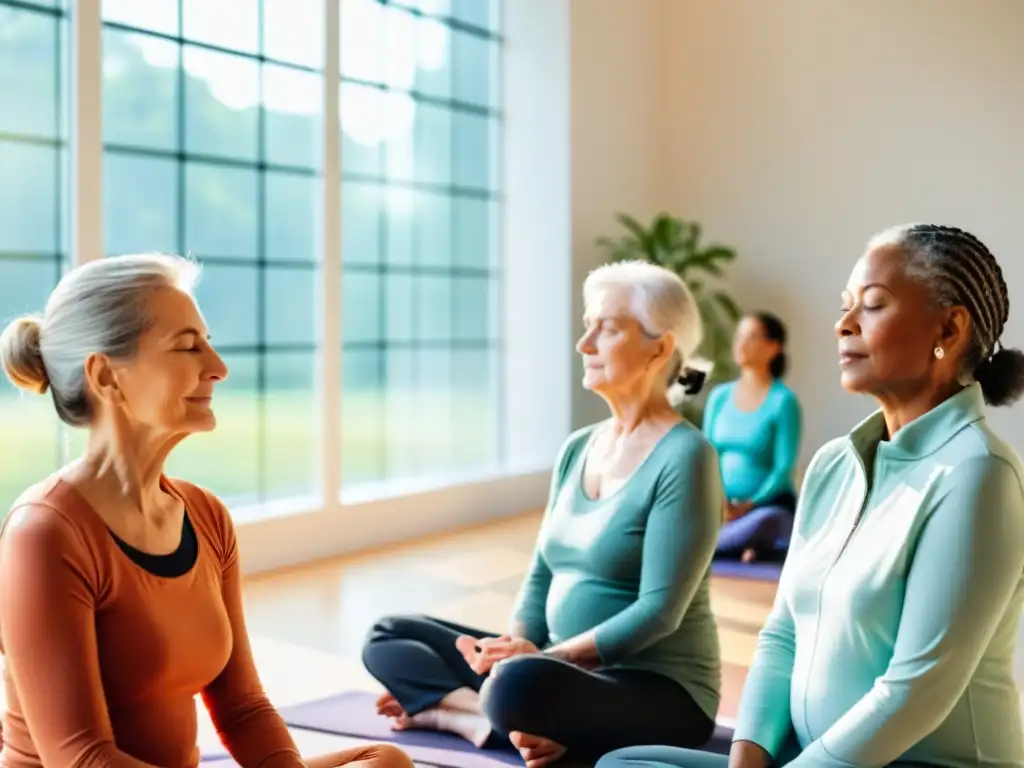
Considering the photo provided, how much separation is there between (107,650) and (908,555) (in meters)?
1.11

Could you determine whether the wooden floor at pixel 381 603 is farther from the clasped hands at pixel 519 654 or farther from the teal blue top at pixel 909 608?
the teal blue top at pixel 909 608

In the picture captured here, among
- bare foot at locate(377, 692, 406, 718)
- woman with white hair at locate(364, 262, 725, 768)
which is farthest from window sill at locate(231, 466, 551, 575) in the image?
woman with white hair at locate(364, 262, 725, 768)

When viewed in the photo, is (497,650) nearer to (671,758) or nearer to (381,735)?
(381,735)

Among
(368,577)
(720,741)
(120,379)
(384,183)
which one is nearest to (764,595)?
(368,577)

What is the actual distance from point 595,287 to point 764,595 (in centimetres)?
252

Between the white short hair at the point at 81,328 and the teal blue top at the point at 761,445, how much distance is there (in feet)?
13.9

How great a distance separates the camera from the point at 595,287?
10.4 ft

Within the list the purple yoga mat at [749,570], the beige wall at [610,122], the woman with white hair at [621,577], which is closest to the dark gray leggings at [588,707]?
the woman with white hair at [621,577]

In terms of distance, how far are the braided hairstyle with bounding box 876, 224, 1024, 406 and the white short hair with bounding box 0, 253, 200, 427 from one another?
1.11 metres

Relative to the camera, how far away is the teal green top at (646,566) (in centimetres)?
286

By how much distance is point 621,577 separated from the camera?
117 inches

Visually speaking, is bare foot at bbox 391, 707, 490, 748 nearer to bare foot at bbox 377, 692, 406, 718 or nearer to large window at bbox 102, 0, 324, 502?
bare foot at bbox 377, 692, 406, 718

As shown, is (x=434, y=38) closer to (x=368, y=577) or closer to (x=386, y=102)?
(x=386, y=102)

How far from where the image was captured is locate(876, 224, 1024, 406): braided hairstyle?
1963 millimetres
